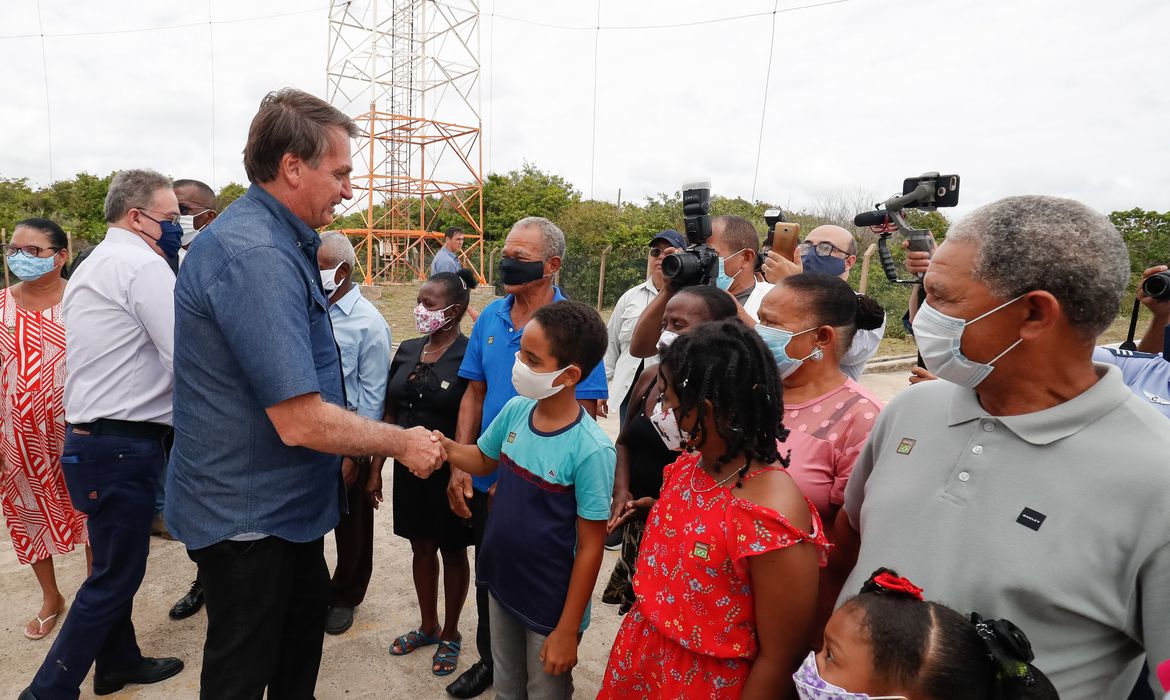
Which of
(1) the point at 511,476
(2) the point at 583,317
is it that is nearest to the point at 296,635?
(1) the point at 511,476

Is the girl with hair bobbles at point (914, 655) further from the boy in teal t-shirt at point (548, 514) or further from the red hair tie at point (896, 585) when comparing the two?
the boy in teal t-shirt at point (548, 514)

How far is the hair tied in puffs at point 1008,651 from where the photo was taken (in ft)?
3.62

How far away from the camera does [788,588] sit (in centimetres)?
152

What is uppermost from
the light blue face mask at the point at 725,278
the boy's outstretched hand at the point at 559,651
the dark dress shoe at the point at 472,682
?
the light blue face mask at the point at 725,278

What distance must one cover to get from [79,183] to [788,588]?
2912 cm

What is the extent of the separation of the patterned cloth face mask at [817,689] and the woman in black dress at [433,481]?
2.00 meters

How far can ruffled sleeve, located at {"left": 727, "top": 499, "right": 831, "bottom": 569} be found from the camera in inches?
59.2

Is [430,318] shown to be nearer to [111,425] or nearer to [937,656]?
[111,425]

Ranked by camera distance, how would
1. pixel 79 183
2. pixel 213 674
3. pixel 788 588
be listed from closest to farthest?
pixel 788 588 < pixel 213 674 < pixel 79 183

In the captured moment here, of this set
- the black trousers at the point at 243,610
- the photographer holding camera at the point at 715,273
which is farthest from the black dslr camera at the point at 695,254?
the black trousers at the point at 243,610

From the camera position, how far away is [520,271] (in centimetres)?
298

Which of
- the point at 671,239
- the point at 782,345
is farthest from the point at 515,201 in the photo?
the point at 782,345

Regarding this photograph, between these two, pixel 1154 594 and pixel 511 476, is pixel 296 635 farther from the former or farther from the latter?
pixel 1154 594

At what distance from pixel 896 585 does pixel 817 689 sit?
26 cm
